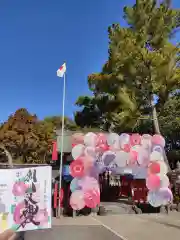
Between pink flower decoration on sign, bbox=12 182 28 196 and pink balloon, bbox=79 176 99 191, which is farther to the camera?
pink balloon, bbox=79 176 99 191

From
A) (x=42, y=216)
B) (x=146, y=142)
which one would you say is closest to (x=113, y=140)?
(x=146, y=142)

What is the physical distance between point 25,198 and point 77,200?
9.12 m

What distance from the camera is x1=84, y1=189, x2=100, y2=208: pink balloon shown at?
55.4 ft

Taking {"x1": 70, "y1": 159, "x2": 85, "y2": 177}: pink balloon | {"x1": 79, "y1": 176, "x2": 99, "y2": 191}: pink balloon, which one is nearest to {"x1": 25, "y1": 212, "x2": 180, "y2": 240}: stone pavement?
{"x1": 79, "y1": 176, "x2": 99, "y2": 191}: pink balloon

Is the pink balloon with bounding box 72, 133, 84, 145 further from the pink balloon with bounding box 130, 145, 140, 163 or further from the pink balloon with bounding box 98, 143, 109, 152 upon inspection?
the pink balloon with bounding box 130, 145, 140, 163

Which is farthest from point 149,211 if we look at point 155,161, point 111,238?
point 111,238

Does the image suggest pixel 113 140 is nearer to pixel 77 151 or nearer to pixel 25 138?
pixel 77 151

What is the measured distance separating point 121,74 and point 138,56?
1.72 metres

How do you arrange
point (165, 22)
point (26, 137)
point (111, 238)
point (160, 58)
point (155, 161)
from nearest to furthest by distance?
point (111, 238) < point (155, 161) < point (160, 58) < point (165, 22) < point (26, 137)

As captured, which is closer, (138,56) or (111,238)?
(111,238)

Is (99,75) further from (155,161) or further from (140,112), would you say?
(155,161)

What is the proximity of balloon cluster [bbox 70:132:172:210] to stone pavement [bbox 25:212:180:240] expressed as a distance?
1564 millimetres

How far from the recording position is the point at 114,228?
12969 millimetres

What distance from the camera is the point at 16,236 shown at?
9836mm
